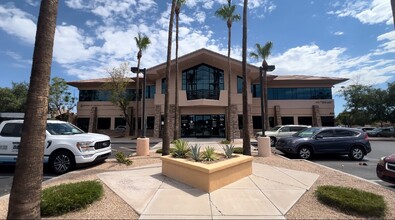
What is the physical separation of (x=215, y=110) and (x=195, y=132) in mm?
3364

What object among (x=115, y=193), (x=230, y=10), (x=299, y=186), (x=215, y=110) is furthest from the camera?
(x=215, y=110)

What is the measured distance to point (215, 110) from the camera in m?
25.7

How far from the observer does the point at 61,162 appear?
8414 millimetres

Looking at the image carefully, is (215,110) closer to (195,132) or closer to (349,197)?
(195,132)

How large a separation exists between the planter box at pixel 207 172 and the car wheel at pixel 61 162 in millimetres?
3873

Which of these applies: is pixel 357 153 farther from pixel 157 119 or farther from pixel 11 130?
pixel 157 119

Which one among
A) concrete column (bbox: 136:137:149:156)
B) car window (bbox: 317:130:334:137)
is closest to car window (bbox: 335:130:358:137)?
car window (bbox: 317:130:334:137)

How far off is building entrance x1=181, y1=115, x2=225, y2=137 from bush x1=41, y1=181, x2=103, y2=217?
2075cm

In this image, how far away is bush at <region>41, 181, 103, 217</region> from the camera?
422cm

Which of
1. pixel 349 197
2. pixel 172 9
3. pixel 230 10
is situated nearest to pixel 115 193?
pixel 349 197

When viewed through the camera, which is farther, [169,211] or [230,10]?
[230,10]

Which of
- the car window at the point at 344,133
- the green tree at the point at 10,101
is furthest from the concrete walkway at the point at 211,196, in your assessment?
the green tree at the point at 10,101

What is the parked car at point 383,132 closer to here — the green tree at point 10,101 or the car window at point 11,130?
the car window at point 11,130

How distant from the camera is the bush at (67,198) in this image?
4.22m
